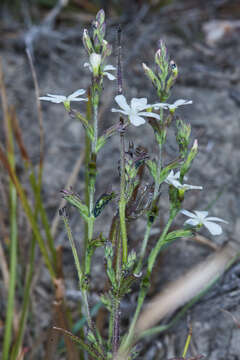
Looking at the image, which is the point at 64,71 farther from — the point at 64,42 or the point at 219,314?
the point at 219,314

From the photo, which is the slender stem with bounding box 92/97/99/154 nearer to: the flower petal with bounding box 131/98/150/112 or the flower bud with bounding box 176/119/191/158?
the flower petal with bounding box 131/98/150/112

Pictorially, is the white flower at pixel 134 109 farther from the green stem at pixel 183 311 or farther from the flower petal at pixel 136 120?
the green stem at pixel 183 311

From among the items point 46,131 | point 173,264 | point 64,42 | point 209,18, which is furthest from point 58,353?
point 209,18

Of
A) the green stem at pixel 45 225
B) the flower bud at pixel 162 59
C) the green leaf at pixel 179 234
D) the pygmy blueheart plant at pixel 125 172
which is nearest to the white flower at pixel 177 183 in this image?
the pygmy blueheart plant at pixel 125 172

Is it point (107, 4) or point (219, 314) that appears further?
point (107, 4)

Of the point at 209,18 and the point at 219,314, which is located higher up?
the point at 209,18

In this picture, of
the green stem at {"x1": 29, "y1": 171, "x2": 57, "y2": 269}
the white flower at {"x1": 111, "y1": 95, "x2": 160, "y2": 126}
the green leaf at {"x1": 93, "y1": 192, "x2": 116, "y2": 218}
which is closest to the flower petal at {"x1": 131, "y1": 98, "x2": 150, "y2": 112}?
the white flower at {"x1": 111, "y1": 95, "x2": 160, "y2": 126}

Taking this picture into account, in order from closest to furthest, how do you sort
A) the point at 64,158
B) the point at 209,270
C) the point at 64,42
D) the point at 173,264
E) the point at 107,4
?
the point at 209,270
the point at 173,264
the point at 64,158
the point at 64,42
the point at 107,4
